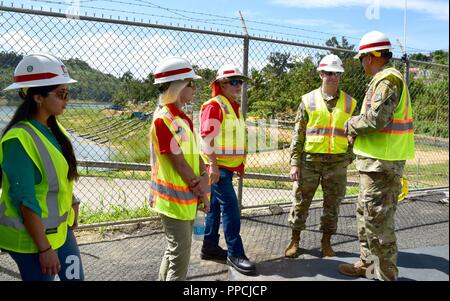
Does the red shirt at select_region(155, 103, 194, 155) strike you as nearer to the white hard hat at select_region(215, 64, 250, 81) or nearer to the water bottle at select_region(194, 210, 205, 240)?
the water bottle at select_region(194, 210, 205, 240)

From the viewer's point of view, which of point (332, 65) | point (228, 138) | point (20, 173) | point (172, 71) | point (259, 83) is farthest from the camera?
point (259, 83)

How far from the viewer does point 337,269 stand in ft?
13.9

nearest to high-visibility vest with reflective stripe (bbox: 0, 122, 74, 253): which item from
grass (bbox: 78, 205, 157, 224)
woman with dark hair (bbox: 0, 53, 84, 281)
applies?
woman with dark hair (bbox: 0, 53, 84, 281)

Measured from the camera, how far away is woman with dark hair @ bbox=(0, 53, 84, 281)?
215 cm

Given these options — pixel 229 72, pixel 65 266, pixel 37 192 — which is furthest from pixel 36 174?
pixel 229 72

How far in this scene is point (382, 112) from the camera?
11.4ft

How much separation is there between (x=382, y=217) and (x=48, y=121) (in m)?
2.74

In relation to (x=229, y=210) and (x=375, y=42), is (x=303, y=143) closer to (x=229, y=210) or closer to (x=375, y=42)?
(x=229, y=210)

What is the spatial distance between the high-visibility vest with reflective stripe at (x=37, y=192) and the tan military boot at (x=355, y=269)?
9.27 feet

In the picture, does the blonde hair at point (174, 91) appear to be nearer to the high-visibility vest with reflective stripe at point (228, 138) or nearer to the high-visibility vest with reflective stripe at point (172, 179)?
the high-visibility vest with reflective stripe at point (172, 179)

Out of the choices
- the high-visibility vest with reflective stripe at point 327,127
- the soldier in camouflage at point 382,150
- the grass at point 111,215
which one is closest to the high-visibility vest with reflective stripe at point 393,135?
the soldier in camouflage at point 382,150

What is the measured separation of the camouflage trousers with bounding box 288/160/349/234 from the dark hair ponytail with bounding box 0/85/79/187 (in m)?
2.78

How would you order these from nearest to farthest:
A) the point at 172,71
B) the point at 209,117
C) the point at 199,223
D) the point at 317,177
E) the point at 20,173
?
the point at 20,173 → the point at 172,71 → the point at 199,223 → the point at 209,117 → the point at 317,177
